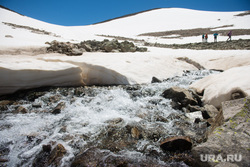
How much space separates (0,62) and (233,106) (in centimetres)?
621

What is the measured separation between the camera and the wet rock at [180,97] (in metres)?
4.17

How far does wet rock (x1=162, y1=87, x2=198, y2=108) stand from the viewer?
13.7 feet

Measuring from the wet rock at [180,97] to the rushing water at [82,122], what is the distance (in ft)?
0.87

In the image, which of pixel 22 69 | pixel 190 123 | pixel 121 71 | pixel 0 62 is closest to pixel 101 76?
pixel 121 71

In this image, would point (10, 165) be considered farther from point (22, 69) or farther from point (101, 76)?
point (101, 76)

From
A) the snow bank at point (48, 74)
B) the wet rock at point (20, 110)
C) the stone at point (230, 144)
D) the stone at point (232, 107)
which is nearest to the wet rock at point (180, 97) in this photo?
the stone at point (232, 107)

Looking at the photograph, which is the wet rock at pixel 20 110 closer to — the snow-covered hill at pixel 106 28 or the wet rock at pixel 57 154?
the wet rock at pixel 57 154

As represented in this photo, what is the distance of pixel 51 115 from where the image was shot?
362cm

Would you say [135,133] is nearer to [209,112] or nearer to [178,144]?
[178,144]

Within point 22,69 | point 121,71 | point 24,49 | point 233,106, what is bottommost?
point 233,106

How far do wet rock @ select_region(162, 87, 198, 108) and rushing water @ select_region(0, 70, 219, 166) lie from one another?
27cm

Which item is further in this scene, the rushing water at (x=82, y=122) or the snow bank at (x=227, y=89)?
the snow bank at (x=227, y=89)

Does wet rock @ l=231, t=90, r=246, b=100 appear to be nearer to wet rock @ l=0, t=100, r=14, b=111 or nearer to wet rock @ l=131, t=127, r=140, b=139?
wet rock @ l=131, t=127, r=140, b=139

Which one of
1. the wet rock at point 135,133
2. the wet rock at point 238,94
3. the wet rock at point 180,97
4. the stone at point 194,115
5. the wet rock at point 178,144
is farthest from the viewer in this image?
the wet rock at point 180,97
